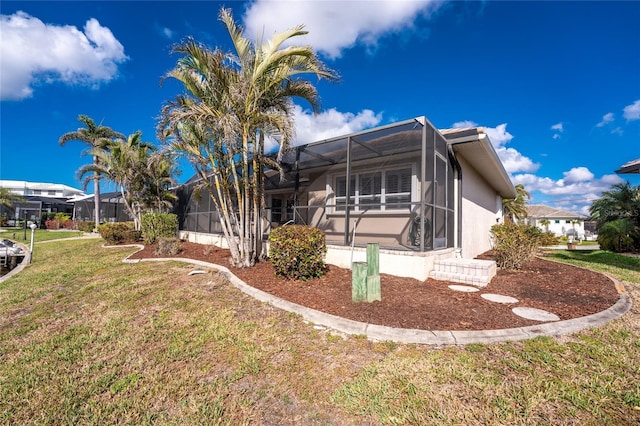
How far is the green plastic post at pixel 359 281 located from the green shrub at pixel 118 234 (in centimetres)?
1367

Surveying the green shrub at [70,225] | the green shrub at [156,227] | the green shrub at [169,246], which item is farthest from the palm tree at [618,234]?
the green shrub at [70,225]

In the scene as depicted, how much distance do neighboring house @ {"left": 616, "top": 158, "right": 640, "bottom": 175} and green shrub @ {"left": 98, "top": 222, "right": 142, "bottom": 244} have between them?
20.4 meters

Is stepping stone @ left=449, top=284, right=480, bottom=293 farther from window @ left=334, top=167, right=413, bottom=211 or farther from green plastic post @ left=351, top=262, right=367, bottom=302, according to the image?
window @ left=334, top=167, right=413, bottom=211

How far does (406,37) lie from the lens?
10.9 meters

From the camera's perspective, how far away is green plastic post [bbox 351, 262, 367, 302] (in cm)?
411

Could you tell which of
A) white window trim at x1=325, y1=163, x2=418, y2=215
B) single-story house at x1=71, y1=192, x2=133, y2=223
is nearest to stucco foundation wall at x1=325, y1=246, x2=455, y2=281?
white window trim at x1=325, y1=163, x2=418, y2=215

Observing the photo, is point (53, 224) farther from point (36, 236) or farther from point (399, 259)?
point (399, 259)

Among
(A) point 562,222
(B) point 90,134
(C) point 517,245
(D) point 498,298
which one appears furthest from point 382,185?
(A) point 562,222

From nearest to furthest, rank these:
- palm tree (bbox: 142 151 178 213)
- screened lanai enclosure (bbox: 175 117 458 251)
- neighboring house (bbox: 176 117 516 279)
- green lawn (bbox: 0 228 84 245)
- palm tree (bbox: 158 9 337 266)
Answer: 1. palm tree (bbox: 158 9 337 266)
2. neighboring house (bbox: 176 117 516 279)
3. screened lanai enclosure (bbox: 175 117 458 251)
4. palm tree (bbox: 142 151 178 213)
5. green lawn (bbox: 0 228 84 245)

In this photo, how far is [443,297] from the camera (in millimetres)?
4469

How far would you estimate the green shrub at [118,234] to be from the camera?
12.9 m

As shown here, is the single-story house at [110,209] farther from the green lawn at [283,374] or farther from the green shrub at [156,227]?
the green lawn at [283,374]

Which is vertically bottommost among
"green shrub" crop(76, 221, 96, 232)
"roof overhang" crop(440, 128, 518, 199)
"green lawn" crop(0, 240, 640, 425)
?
"green lawn" crop(0, 240, 640, 425)

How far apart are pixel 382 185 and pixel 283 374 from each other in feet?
21.9
